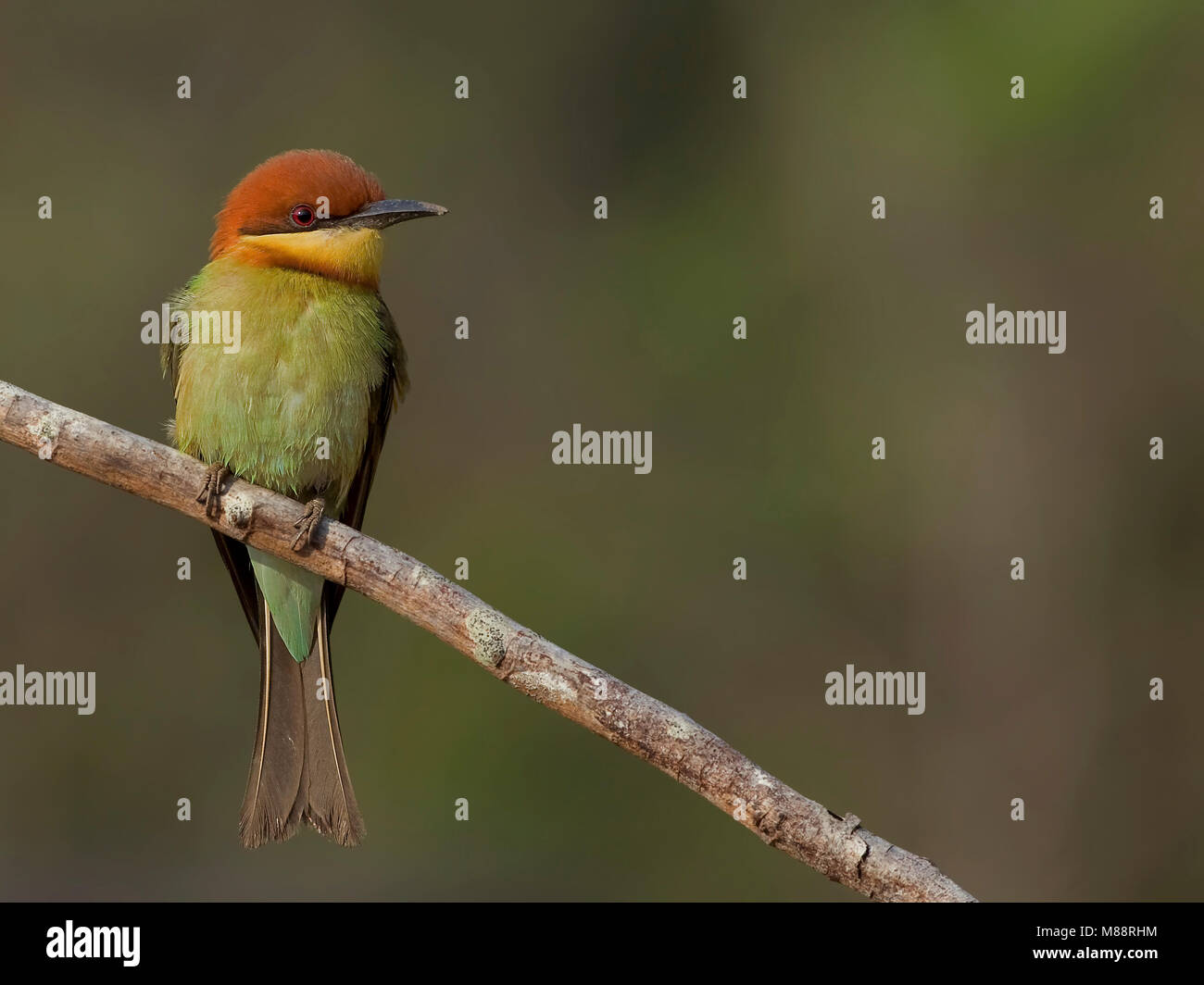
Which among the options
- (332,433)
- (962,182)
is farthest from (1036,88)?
(332,433)

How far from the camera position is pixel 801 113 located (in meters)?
9.63

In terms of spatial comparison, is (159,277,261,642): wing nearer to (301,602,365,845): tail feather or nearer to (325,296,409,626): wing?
(325,296,409,626): wing

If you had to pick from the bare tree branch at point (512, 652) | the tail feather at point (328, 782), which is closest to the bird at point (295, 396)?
the tail feather at point (328, 782)

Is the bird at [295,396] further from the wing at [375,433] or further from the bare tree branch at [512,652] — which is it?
the bare tree branch at [512,652]

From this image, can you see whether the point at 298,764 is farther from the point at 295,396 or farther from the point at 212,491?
the point at 295,396

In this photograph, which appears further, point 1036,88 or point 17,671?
point 1036,88

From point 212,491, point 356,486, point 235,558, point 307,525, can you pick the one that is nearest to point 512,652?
point 307,525

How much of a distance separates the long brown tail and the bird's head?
99 centimetres

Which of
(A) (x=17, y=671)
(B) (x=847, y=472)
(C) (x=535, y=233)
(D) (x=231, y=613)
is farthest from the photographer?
(C) (x=535, y=233)

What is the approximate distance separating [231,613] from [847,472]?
347 cm

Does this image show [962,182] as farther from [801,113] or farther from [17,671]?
[17,671]

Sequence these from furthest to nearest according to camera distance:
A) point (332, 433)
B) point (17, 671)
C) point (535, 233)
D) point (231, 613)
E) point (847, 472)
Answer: point (535, 233), point (847, 472), point (231, 613), point (17, 671), point (332, 433)

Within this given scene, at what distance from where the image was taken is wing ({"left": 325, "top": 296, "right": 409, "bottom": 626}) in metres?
4.43

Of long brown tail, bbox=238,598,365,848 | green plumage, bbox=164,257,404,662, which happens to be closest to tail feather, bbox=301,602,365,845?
long brown tail, bbox=238,598,365,848
